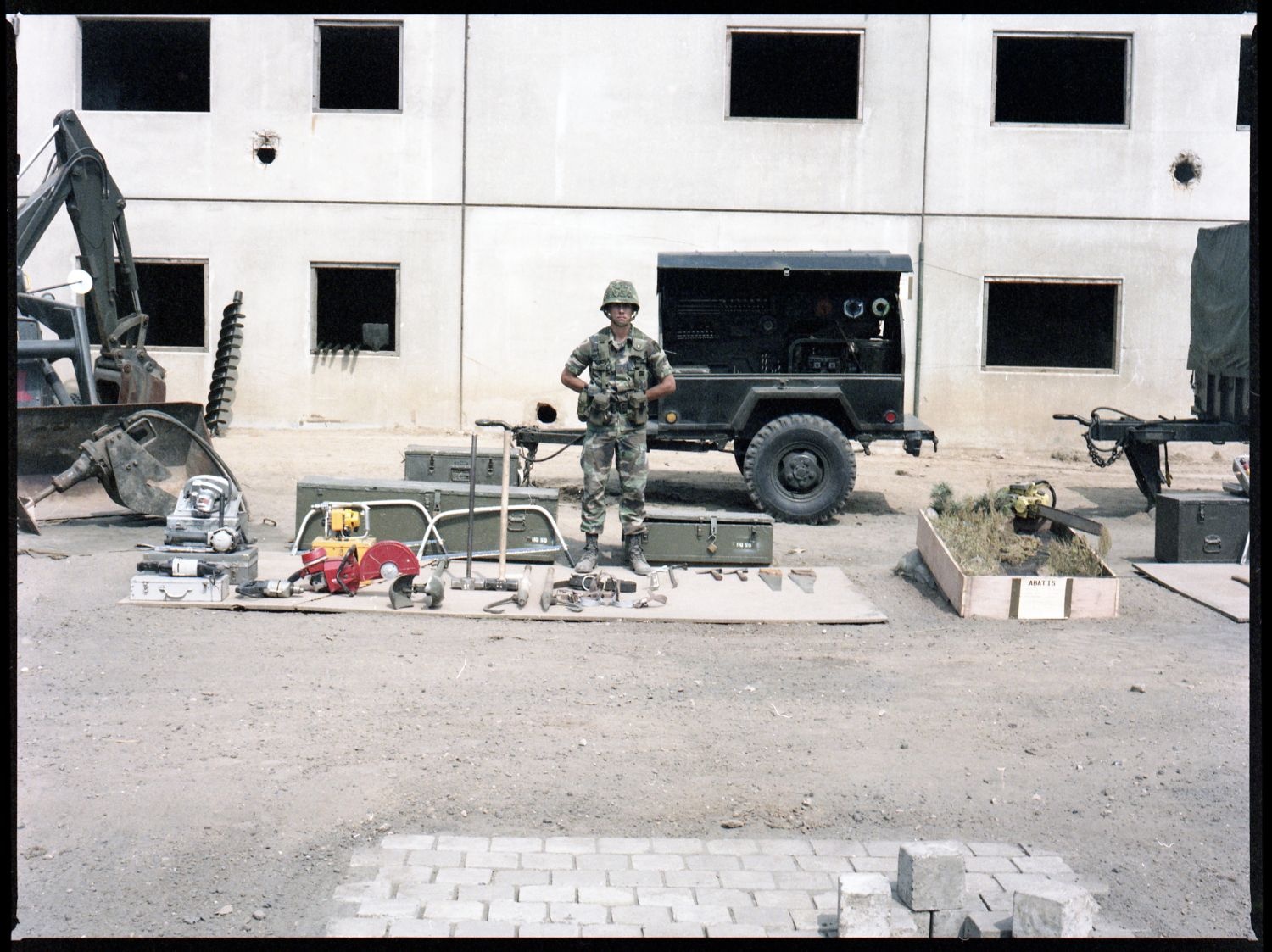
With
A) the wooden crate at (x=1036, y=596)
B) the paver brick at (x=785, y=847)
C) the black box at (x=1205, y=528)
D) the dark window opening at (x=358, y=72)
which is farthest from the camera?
the dark window opening at (x=358, y=72)

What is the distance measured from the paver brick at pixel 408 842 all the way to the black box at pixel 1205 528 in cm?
675

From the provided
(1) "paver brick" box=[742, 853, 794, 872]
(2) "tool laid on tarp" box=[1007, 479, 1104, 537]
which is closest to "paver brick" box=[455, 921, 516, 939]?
(1) "paver brick" box=[742, 853, 794, 872]

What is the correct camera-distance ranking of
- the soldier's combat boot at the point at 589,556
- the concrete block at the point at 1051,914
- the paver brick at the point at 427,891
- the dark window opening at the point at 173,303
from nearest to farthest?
the concrete block at the point at 1051,914
the paver brick at the point at 427,891
the soldier's combat boot at the point at 589,556
the dark window opening at the point at 173,303

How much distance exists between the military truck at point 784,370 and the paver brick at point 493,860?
22.3 ft

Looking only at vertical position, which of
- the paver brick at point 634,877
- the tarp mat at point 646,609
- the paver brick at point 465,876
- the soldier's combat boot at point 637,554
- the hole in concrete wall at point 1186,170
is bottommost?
the paver brick at point 634,877

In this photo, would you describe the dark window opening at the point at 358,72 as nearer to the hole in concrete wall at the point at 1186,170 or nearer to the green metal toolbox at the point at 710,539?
the hole in concrete wall at the point at 1186,170

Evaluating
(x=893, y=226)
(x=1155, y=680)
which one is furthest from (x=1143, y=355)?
(x=1155, y=680)

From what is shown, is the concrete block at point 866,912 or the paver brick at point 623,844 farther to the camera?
the paver brick at point 623,844

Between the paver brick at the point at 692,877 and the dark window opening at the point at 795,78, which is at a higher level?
the dark window opening at the point at 795,78

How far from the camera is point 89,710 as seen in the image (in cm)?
574

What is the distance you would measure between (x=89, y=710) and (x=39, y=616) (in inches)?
72.1

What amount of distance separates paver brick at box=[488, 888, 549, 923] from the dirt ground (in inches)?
19.0

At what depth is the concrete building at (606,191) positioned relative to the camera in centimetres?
1617

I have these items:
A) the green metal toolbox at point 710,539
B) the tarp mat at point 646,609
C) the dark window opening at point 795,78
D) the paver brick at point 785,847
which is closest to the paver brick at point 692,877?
the paver brick at point 785,847
